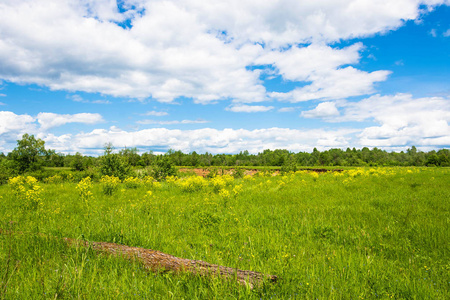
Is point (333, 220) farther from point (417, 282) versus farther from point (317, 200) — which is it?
point (417, 282)

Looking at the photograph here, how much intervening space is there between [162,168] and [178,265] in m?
22.9

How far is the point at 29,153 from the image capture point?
206ft

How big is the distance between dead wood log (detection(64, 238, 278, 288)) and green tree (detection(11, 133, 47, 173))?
7461cm

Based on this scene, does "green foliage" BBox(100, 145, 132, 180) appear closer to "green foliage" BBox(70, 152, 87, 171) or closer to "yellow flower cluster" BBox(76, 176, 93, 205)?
"yellow flower cluster" BBox(76, 176, 93, 205)

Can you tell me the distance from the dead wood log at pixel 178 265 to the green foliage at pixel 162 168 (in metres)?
21.5

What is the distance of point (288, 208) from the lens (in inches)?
295

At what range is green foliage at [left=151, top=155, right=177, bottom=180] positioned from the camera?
24.8 m

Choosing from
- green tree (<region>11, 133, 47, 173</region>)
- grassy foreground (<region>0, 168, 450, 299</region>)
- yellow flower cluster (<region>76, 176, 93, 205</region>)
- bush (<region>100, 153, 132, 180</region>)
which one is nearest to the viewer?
grassy foreground (<region>0, 168, 450, 299</region>)

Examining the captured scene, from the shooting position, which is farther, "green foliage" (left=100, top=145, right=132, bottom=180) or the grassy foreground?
"green foliage" (left=100, top=145, right=132, bottom=180)

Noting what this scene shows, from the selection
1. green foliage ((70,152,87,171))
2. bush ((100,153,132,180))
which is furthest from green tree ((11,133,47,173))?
bush ((100,153,132,180))

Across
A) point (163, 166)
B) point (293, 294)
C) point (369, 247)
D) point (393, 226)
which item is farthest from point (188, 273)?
point (163, 166)

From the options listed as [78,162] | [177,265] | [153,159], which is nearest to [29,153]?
[78,162]

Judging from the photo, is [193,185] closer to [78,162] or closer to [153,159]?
[153,159]

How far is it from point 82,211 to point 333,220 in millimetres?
8398
